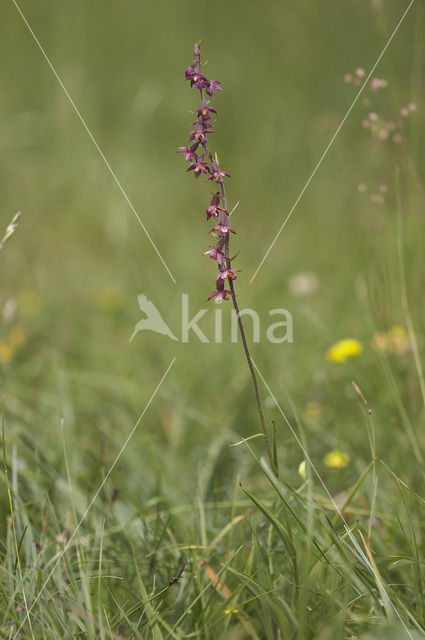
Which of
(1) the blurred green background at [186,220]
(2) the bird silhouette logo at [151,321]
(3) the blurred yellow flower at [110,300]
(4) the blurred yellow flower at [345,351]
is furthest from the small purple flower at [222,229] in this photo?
(3) the blurred yellow flower at [110,300]

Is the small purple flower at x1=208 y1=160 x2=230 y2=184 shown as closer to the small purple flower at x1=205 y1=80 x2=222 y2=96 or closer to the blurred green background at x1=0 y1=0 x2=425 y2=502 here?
the small purple flower at x1=205 y1=80 x2=222 y2=96

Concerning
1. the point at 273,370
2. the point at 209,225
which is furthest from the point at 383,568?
the point at 209,225

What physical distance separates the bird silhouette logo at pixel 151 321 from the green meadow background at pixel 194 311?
0.05 meters

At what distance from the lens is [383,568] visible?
96 centimetres

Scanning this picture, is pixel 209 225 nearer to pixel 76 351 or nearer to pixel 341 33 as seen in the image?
pixel 76 351

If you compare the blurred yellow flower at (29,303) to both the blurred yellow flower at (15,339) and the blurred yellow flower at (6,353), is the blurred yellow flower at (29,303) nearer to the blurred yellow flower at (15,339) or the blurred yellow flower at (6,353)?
the blurred yellow flower at (15,339)

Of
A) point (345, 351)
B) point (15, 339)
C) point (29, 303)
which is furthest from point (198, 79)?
point (29, 303)

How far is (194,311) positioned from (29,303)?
2.27ft

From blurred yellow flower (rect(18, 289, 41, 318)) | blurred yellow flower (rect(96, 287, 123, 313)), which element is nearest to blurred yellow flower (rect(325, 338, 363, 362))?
blurred yellow flower (rect(96, 287, 123, 313))

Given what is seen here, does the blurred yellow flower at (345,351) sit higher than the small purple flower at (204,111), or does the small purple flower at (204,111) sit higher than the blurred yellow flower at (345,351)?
the small purple flower at (204,111)

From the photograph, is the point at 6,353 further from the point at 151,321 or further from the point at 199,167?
the point at 199,167

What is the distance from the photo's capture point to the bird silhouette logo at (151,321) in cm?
210

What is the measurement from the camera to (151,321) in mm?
2174

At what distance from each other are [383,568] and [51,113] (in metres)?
3.26
